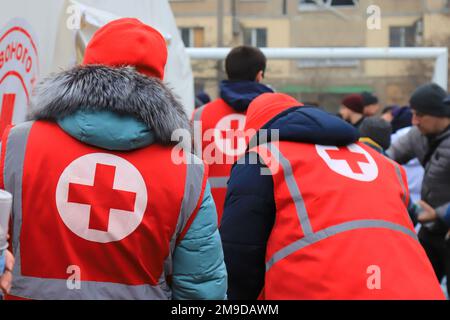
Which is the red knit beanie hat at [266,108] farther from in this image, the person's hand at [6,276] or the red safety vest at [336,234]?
the person's hand at [6,276]

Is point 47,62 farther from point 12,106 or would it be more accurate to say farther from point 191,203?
point 191,203

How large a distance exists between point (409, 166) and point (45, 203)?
4499 mm

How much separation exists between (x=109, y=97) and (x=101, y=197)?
0.90 feet

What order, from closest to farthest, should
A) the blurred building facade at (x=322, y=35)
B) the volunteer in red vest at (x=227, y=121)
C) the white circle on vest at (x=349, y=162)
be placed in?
the white circle on vest at (x=349, y=162) → the volunteer in red vest at (x=227, y=121) → the blurred building facade at (x=322, y=35)

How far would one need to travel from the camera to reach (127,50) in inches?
83.7

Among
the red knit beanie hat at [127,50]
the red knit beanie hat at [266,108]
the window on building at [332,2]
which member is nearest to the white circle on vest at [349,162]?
the red knit beanie hat at [266,108]

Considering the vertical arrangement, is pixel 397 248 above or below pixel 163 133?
below

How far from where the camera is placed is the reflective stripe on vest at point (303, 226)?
2.11 metres

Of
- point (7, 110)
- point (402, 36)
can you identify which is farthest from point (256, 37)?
point (7, 110)

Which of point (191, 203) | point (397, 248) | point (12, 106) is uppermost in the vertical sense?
point (12, 106)

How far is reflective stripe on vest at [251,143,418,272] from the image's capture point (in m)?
2.11

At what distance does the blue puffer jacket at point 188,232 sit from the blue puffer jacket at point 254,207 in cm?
23
